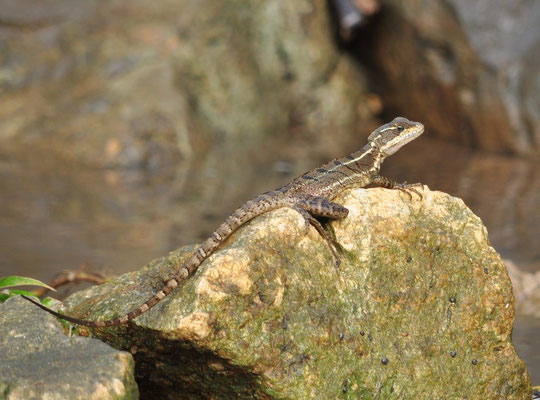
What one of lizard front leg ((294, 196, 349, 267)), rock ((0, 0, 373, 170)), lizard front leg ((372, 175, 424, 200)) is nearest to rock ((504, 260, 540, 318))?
lizard front leg ((372, 175, 424, 200))

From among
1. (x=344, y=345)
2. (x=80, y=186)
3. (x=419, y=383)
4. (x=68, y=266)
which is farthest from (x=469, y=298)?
(x=80, y=186)

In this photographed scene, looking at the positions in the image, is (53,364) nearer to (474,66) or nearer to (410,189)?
(410,189)

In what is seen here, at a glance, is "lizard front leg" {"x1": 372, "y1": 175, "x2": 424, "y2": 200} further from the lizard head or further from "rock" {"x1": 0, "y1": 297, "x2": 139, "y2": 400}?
"rock" {"x1": 0, "y1": 297, "x2": 139, "y2": 400}

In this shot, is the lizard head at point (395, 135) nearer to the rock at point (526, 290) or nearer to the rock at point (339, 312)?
the rock at point (339, 312)

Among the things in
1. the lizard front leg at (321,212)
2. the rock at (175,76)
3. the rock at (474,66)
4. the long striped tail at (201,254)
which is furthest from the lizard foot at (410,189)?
the rock at (175,76)

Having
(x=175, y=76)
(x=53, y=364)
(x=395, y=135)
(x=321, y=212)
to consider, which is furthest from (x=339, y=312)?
(x=175, y=76)

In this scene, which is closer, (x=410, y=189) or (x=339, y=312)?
(x=339, y=312)

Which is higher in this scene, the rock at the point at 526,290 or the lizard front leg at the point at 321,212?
the rock at the point at 526,290
